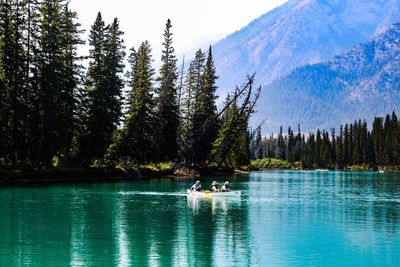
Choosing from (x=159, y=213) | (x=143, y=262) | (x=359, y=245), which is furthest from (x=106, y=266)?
(x=159, y=213)

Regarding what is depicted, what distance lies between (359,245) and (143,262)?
12.2 meters

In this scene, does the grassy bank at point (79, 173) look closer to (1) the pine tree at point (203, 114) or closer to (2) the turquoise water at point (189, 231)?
(2) the turquoise water at point (189, 231)

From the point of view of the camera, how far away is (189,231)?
3559 centimetres

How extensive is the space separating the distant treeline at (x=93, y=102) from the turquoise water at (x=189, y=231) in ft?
63.1

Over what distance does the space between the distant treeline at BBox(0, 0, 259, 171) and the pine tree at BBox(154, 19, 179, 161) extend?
0.55 ft

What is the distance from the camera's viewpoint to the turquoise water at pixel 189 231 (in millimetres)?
27594

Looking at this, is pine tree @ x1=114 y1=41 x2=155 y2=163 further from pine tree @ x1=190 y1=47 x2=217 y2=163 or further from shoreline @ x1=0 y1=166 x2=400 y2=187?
pine tree @ x1=190 y1=47 x2=217 y2=163

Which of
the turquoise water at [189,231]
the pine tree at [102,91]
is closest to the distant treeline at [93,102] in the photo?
the pine tree at [102,91]

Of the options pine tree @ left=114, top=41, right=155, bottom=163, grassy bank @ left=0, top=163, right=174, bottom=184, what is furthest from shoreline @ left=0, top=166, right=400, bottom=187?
pine tree @ left=114, top=41, right=155, bottom=163

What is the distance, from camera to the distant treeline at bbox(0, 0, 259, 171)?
75.3m

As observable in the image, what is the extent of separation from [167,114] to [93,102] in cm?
1850

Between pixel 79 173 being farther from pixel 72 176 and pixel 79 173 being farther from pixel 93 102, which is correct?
pixel 93 102

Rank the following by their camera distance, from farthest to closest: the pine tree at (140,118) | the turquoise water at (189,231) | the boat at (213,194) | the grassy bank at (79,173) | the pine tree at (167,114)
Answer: the pine tree at (167,114) < the pine tree at (140,118) < the grassy bank at (79,173) < the boat at (213,194) < the turquoise water at (189,231)

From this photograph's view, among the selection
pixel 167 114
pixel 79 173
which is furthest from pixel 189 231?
pixel 167 114
